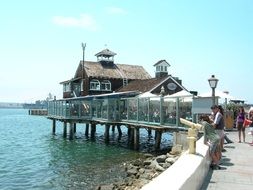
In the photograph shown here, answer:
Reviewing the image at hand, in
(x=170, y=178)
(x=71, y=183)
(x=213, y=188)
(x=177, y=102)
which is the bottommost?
(x=71, y=183)

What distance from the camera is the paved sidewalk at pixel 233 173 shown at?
976 centimetres

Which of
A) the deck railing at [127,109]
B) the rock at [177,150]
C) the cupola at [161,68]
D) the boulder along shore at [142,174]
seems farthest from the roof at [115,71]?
the rock at [177,150]

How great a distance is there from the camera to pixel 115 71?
5916 cm

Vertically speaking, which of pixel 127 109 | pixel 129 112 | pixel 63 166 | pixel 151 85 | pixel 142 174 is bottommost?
pixel 63 166

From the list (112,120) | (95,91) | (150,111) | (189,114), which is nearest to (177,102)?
(189,114)

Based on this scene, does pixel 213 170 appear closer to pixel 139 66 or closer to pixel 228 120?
pixel 228 120

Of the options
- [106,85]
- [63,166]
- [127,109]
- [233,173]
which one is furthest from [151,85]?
[233,173]

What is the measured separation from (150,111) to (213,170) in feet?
49.5

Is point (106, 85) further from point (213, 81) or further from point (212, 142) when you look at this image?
point (212, 142)

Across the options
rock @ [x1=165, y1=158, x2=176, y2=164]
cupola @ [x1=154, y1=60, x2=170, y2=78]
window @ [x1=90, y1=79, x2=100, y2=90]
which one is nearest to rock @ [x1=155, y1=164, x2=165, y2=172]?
rock @ [x1=165, y1=158, x2=176, y2=164]

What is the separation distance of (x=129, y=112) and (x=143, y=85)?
74.8ft

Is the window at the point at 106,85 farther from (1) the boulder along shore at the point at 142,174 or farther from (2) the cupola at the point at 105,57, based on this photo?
(1) the boulder along shore at the point at 142,174

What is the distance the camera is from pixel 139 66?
210ft

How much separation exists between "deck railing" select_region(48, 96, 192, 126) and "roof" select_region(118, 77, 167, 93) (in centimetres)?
1112
